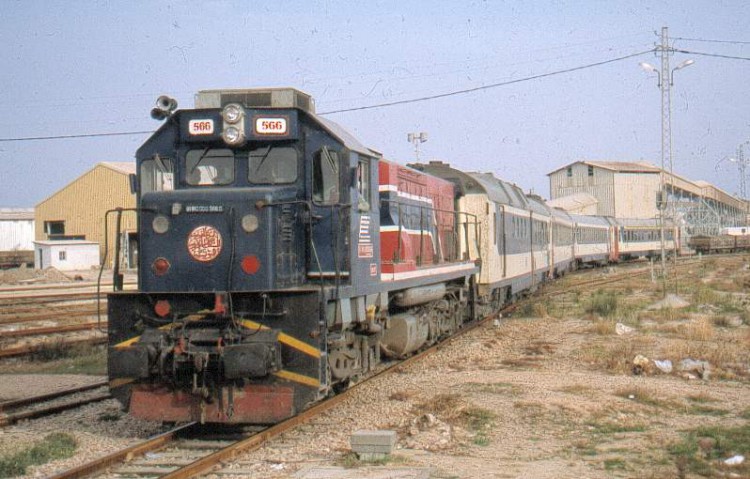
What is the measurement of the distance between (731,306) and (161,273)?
635 inches

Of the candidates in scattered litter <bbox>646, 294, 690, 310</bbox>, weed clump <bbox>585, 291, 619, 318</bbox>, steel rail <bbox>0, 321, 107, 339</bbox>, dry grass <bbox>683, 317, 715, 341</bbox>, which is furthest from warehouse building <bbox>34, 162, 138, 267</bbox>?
→ dry grass <bbox>683, 317, 715, 341</bbox>

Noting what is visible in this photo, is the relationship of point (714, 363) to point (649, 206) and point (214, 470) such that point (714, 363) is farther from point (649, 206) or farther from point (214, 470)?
point (649, 206)

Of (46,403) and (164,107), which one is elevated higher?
(164,107)

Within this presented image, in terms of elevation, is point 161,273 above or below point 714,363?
above

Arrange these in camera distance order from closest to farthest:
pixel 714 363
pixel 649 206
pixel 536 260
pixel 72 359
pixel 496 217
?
pixel 714 363 < pixel 72 359 < pixel 496 217 < pixel 536 260 < pixel 649 206

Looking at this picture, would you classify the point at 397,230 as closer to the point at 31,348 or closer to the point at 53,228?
the point at 31,348

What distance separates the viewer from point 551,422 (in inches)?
332

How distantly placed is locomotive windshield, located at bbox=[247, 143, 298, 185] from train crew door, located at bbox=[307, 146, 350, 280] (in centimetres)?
29

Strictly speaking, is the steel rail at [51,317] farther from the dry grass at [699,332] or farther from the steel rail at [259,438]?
the dry grass at [699,332]

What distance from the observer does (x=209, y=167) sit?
8.66m

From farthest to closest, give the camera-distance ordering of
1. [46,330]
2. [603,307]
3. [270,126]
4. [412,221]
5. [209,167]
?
1. [603,307]
2. [46,330]
3. [412,221]
4. [209,167]
5. [270,126]

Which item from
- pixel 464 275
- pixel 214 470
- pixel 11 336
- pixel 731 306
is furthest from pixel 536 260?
pixel 214 470

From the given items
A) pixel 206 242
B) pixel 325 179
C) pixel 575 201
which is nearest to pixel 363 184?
pixel 325 179

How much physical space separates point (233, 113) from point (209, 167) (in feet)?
2.33
